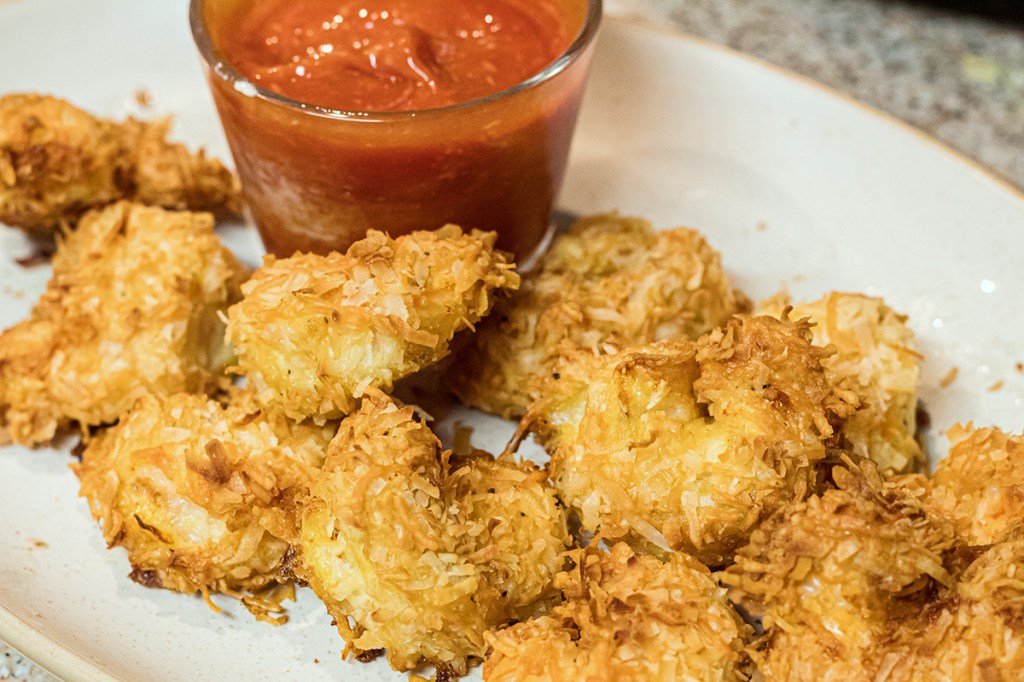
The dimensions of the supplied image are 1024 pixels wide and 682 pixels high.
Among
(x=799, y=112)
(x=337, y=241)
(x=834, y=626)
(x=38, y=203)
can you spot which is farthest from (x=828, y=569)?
(x=38, y=203)

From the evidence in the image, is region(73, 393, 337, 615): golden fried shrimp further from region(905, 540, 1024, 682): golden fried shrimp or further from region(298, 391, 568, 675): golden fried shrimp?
region(905, 540, 1024, 682): golden fried shrimp

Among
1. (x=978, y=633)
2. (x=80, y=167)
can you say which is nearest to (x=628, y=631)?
(x=978, y=633)

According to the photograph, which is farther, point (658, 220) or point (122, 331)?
point (658, 220)

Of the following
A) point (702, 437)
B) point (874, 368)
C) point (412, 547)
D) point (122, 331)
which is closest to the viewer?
point (412, 547)

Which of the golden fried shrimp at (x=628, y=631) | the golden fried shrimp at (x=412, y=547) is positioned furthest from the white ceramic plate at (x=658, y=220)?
the golden fried shrimp at (x=628, y=631)

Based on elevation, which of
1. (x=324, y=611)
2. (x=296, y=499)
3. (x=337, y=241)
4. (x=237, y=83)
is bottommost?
(x=324, y=611)

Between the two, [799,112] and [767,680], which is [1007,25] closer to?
[799,112]

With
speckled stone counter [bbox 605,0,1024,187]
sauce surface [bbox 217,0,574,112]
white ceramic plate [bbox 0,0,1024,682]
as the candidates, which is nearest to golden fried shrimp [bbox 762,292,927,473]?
white ceramic plate [bbox 0,0,1024,682]

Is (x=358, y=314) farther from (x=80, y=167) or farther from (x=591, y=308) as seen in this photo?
(x=80, y=167)
